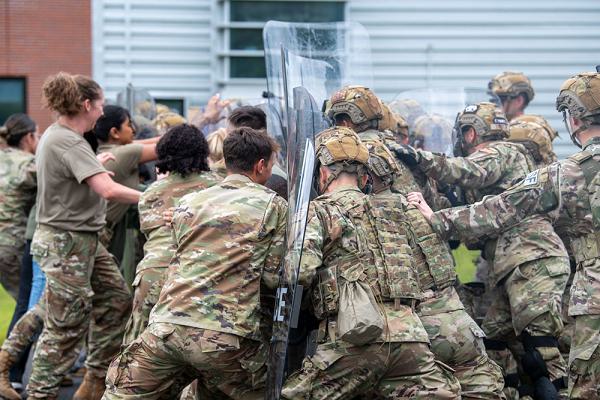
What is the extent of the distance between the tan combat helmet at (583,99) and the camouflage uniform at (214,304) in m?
1.81

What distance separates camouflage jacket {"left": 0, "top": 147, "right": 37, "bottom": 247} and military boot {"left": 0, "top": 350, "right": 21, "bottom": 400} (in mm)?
1466

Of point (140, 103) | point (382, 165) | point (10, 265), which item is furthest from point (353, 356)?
point (140, 103)

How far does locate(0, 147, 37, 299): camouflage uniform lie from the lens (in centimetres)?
905

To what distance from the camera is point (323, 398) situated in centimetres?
541

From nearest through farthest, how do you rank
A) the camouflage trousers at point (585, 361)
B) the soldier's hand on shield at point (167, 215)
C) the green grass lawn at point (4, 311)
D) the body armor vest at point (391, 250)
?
1. the camouflage trousers at point (585, 361)
2. the body armor vest at point (391, 250)
3. the soldier's hand on shield at point (167, 215)
4. the green grass lawn at point (4, 311)

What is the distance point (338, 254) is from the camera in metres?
5.53

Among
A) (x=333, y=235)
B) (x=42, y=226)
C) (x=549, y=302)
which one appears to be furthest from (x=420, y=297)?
(x=42, y=226)

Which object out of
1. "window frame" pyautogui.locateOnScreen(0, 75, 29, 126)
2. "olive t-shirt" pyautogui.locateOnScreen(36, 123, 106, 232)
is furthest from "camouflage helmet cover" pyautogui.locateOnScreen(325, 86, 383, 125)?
"window frame" pyautogui.locateOnScreen(0, 75, 29, 126)

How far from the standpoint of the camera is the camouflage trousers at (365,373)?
212 inches

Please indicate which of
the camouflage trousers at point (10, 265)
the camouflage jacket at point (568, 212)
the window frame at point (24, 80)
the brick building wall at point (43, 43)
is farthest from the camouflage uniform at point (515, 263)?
the window frame at point (24, 80)

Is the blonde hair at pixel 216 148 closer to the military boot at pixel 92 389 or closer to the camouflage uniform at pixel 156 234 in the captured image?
the camouflage uniform at pixel 156 234

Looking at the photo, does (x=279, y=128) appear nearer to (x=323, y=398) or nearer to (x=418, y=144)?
(x=418, y=144)

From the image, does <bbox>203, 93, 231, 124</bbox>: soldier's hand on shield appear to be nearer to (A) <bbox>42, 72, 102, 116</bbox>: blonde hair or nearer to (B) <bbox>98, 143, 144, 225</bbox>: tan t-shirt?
(B) <bbox>98, 143, 144, 225</bbox>: tan t-shirt

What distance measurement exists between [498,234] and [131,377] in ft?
9.80
